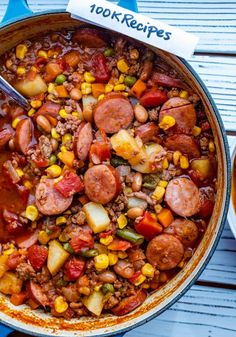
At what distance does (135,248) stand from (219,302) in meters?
0.46

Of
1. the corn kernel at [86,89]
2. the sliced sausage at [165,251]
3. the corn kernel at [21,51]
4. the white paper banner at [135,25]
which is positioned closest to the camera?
the white paper banner at [135,25]

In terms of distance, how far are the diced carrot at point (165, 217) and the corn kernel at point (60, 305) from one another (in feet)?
1.62

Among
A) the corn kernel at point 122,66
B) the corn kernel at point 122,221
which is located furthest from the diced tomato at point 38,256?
the corn kernel at point 122,66

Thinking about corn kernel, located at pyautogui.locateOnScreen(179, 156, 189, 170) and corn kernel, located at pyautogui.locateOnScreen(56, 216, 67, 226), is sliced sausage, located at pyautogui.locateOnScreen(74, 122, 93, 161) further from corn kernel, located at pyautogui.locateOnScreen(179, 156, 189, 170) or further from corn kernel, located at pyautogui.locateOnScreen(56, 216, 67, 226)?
corn kernel, located at pyautogui.locateOnScreen(179, 156, 189, 170)

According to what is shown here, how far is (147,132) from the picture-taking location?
274cm

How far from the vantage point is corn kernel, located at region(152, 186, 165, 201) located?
272 cm

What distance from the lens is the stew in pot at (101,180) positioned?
2719 mm

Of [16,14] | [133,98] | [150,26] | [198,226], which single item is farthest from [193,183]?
[16,14]

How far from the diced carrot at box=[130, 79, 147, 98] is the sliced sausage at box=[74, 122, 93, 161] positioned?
0.23m

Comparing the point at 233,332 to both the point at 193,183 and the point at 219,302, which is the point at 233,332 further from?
the point at 193,183

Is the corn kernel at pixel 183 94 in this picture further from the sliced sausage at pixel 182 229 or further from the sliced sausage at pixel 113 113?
the sliced sausage at pixel 182 229

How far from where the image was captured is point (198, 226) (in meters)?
2.77

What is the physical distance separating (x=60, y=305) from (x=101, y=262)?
0.81ft

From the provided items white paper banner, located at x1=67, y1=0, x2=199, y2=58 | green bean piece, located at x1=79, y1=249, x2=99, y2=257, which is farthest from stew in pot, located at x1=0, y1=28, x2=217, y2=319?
white paper banner, located at x1=67, y1=0, x2=199, y2=58
